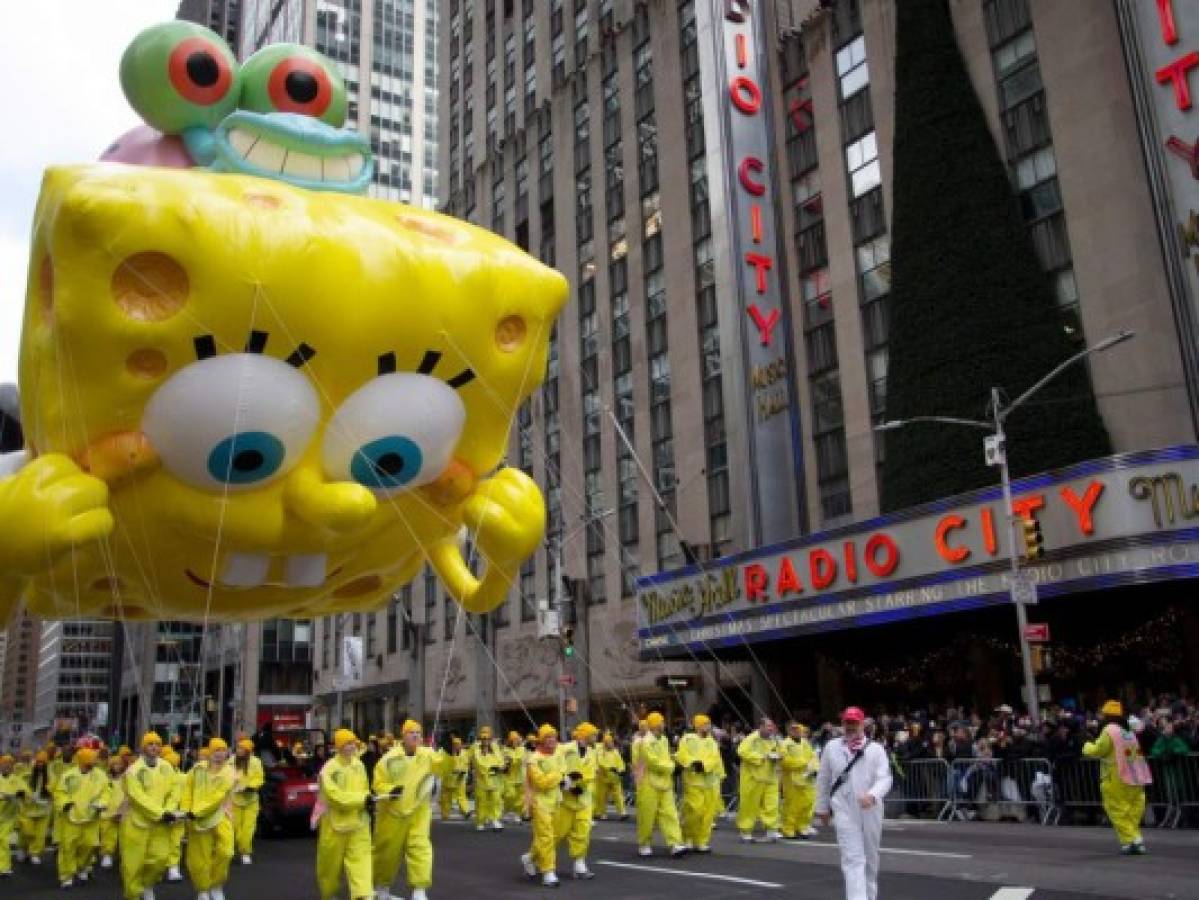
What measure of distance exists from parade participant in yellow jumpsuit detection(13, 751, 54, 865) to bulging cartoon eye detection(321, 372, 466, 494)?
10380 millimetres

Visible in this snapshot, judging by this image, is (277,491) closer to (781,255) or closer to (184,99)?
(184,99)

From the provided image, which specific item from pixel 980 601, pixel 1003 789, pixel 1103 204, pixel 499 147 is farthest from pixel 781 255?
pixel 499 147

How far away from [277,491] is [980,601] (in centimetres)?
1686

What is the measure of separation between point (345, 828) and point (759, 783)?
7145 mm

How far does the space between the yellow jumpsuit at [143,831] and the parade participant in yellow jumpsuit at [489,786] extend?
9135 mm

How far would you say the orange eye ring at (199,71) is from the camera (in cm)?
1031

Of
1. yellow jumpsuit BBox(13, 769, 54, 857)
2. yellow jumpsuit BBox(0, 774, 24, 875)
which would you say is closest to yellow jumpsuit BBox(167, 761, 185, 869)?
yellow jumpsuit BBox(0, 774, 24, 875)

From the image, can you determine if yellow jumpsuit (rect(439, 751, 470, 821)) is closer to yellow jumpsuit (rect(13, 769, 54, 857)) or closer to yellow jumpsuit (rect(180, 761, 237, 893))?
yellow jumpsuit (rect(13, 769, 54, 857))

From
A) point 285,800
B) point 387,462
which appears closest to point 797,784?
point 285,800

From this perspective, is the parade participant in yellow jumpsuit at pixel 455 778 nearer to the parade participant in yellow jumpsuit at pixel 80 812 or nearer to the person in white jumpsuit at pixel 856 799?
the parade participant in yellow jumpsuit at pixel 80 812

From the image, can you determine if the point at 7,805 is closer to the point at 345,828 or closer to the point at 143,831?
the point at 143,831

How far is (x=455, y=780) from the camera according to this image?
23.4 meters

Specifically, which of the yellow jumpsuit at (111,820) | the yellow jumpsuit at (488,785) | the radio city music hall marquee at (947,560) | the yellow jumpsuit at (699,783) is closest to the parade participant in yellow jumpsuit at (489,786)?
the yellow jumpsuit at (488,785)

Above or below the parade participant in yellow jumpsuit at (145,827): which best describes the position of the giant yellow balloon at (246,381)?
above
